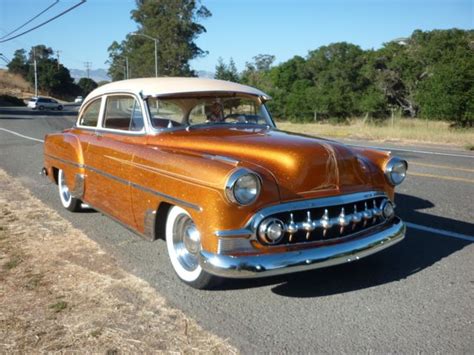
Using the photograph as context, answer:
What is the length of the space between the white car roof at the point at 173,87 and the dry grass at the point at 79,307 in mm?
1535

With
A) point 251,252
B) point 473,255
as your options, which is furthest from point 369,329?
point 473,255

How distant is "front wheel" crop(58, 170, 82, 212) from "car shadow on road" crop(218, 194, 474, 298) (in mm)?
2830

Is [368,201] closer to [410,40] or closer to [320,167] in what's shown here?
[320,167]

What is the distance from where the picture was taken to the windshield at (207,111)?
4617mm

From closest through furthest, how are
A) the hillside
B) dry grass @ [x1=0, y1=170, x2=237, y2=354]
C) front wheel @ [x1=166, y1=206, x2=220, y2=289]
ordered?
1. dry grass @ [x1=0, y1=170, x2=237, y2=354]
2. front wheel @ [x1=166, y1=206, x2=220, y2=289]
3. the hillside

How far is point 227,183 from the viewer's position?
3.23 m

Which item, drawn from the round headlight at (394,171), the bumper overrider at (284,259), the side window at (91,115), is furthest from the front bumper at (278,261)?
the side window at (91,115)

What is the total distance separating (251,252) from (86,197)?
2.63 m

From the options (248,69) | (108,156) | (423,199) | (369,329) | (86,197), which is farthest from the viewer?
(248,69)

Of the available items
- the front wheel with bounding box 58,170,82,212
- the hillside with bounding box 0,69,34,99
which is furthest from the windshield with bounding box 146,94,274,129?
the hillside with bounding box 0,69,34,99

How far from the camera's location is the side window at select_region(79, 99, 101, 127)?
5.53 m

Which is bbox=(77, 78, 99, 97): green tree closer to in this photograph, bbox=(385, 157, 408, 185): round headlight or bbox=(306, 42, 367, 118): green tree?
bbox=(306, 42, 367, 118): green tree

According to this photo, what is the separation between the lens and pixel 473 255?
14.5 ft

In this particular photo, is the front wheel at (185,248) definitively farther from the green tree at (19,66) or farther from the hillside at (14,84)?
the green tree at (19,66)
